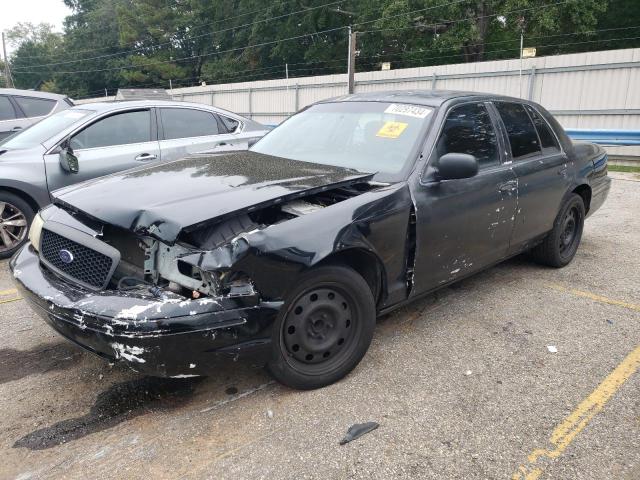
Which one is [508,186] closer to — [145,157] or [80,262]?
[80,262]

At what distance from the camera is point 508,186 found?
3941 mm

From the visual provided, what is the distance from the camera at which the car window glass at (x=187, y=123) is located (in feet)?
19.9

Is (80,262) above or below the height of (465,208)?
below

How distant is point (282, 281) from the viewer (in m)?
2.53

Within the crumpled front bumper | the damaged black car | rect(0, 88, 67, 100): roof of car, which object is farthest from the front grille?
rect(0, 88, 67, 100): roof of car

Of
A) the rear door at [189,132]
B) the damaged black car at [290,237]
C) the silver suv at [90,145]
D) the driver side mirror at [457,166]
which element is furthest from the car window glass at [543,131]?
the rear door at [189,132]

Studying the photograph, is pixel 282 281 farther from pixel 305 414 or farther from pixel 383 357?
pixel 383 357

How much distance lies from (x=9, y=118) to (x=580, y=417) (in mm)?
8361

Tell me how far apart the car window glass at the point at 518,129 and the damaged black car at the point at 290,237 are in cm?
3

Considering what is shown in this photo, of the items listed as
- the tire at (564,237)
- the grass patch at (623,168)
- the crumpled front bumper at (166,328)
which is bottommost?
the grass patch at (623,168)

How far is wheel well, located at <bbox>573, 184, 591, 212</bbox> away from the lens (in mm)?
5105

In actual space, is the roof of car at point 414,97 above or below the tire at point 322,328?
above

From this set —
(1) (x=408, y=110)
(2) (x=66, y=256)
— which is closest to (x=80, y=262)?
(2) (x=66, y=256)

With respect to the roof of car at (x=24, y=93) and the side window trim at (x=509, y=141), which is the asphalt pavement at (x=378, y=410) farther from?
Result: the roof of car at (x=24, y=93)
